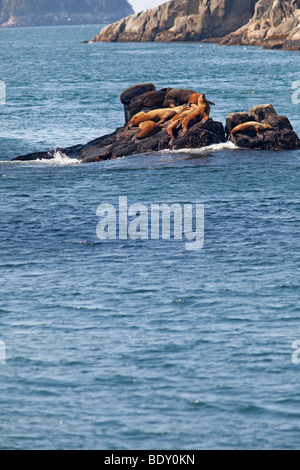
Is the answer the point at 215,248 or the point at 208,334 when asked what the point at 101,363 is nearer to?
the point at 208,334

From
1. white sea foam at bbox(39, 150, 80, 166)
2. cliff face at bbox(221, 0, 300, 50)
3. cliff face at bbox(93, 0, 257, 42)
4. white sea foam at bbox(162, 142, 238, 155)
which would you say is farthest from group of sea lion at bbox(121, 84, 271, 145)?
cliff face at bbox(93, 0, 257, 42)

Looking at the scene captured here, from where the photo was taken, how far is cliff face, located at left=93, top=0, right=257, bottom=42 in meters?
152

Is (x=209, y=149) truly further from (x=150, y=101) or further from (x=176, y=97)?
(x=150, y=101)

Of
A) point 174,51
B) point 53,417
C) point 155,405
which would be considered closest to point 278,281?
point 155,405

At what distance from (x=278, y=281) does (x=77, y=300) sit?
15.7 ft

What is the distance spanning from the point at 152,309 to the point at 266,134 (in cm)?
1734

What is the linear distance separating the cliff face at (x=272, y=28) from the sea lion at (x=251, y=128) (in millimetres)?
92590

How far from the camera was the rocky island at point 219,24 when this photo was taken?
130125 millimetres

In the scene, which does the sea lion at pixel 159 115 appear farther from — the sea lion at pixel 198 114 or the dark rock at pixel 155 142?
the sea lion at pixel 198 114

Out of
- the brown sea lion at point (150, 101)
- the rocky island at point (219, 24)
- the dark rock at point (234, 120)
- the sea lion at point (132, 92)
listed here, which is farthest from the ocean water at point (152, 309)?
the rocky island at point (219, 24)

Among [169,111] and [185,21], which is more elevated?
[185,21]

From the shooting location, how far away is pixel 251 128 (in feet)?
105

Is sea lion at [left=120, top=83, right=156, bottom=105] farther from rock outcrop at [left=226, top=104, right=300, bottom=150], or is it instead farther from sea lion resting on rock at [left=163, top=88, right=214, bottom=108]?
rock outcrop at [left=226, top=104, right=300, bottom=150]


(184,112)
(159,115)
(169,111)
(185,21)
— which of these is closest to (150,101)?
(159,115)
